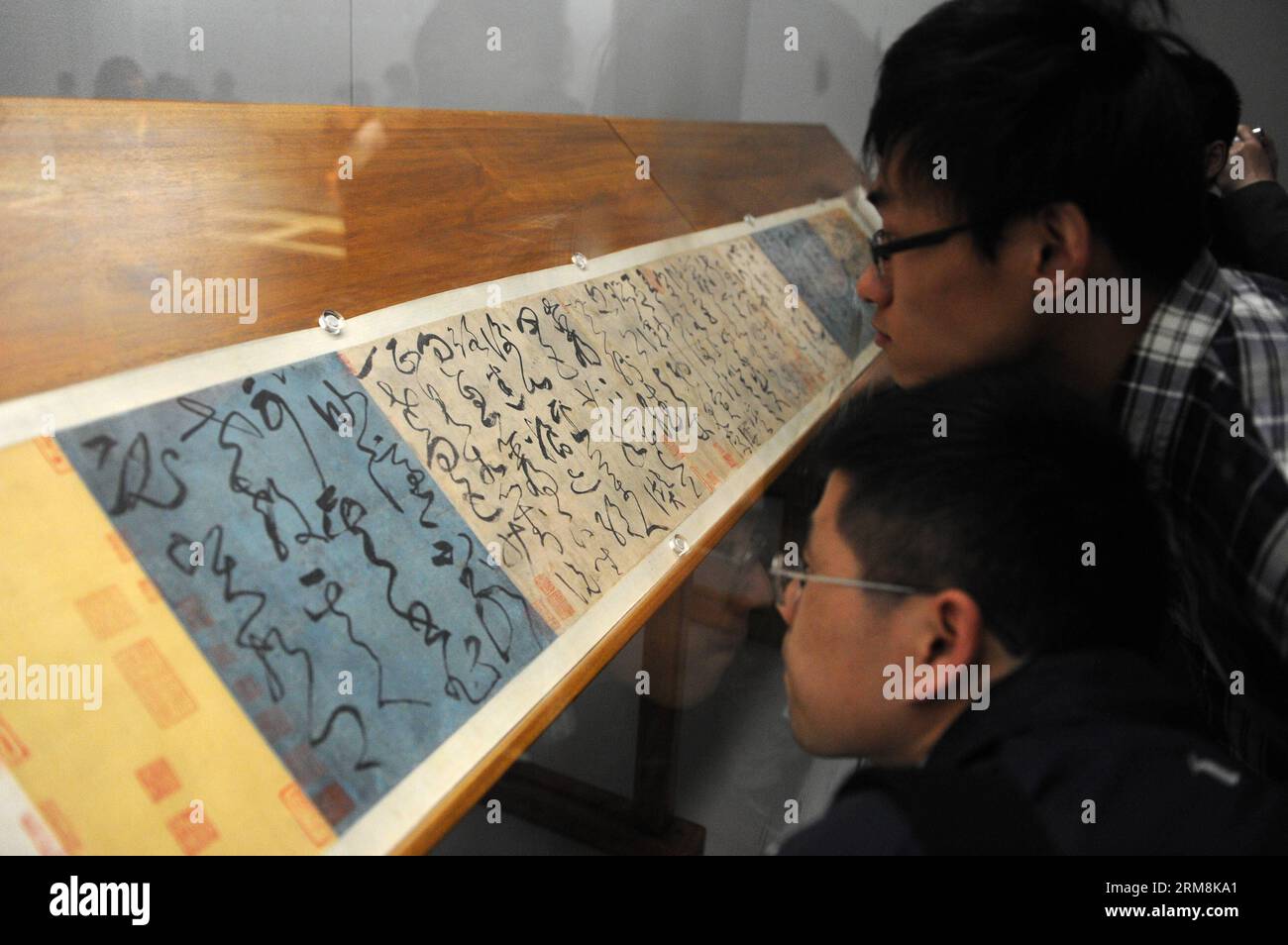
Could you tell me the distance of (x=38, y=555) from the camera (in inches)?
24.5

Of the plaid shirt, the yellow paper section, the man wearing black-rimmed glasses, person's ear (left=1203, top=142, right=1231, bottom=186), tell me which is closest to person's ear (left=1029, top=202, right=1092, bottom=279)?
the man wearing black-rimmed glasses

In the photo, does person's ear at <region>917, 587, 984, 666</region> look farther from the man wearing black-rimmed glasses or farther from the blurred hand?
the blurred hand

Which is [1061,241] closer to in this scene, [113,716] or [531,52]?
[113,716]

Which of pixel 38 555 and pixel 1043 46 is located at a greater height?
pixel 1043 46

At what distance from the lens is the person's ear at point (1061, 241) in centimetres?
98

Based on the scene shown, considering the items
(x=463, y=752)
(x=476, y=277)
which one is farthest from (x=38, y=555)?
(x=476, y=277)

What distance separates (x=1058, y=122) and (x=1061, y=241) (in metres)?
0.12

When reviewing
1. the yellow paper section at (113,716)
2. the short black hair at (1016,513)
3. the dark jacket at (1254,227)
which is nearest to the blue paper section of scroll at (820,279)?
the dark jacket at (1254,227)

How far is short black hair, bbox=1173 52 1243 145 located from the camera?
43.6 inches


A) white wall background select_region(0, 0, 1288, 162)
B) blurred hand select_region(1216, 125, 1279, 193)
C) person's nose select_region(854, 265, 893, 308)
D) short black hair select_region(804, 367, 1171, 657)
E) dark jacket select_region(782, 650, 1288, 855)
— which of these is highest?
A: white wall background select_region(0, 0, 1288, 162)

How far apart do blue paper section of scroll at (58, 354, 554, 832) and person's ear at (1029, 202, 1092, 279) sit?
2.19 ft

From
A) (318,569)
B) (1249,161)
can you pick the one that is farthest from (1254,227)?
(318,569)
